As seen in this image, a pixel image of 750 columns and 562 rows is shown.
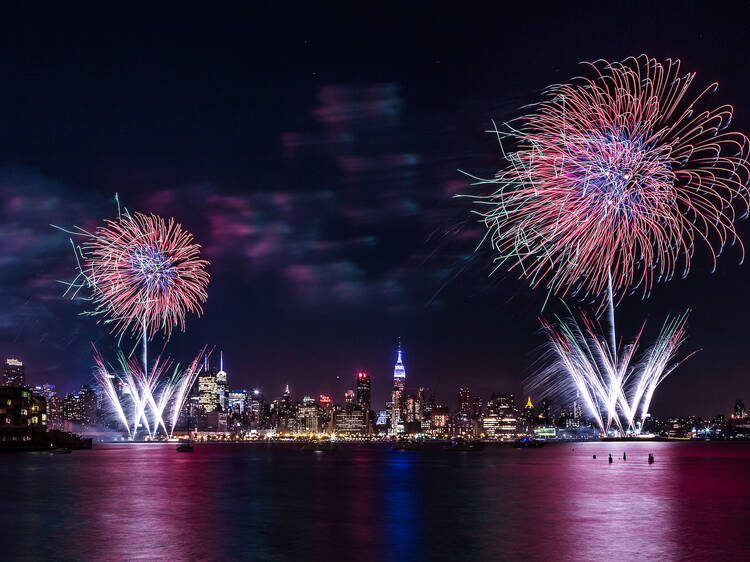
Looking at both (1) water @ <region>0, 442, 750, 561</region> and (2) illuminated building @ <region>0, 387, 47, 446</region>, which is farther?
(2) illuminated building @ <region>0, 387, 47, 446</region>

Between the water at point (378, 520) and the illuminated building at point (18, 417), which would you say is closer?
the water at point (378, 520)

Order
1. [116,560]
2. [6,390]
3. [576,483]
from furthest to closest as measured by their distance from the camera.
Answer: [6,390] < [576,483] < [116,560]

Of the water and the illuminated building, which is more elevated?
the illuminated building

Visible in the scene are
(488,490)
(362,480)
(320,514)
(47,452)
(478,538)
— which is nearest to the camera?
(478,538)

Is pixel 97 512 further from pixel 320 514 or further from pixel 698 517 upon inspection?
pixel 698 517

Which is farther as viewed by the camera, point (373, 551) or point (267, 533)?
point (267, 533)

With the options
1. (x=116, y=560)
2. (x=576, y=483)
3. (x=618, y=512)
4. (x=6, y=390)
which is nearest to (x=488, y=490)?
(x=576, y=483)

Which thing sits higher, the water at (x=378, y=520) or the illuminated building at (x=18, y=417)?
the illuminated building at (x=18, y=417)

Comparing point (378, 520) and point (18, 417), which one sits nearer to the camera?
point (378, 520)

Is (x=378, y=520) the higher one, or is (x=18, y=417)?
(x=18, y=417)

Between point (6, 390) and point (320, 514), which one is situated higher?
point (6, 390)
